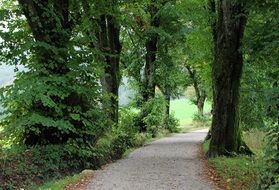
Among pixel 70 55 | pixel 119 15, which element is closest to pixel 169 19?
pixel 119 15

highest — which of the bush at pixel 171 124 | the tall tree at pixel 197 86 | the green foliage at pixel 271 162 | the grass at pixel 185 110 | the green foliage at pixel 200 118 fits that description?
the tall tree at pixel 197 86

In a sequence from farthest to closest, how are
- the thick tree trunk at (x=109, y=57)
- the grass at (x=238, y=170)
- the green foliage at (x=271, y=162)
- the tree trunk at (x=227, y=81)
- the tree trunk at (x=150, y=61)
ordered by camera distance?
the tree trunk at (x=150, y=61)
the thick tree trunk at (x=109, y=57)
the tree trunk at (x=227, y=81)
the grass at (x=238, y=170)
the green foliage at (x=271, y=162)

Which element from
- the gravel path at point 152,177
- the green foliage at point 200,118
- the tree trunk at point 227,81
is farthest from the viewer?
the green foliage at point 200,118

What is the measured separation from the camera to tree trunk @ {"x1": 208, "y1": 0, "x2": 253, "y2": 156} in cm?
1611

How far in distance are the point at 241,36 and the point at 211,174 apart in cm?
544

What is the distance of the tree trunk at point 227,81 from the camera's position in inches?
634

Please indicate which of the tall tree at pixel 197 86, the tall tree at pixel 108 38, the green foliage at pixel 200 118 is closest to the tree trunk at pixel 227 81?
the tall tree at pixel 108 38

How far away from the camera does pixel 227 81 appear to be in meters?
16.5

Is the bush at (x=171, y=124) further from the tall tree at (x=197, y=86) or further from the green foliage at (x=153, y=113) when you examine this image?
the tall tree at (x=197, y=86)

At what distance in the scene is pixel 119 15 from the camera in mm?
19500

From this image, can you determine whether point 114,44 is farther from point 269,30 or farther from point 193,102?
point 193,102

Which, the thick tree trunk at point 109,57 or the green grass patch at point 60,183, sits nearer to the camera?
the green grass patch at point 60,183

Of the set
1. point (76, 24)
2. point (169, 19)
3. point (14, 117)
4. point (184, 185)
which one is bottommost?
point (184, 185)

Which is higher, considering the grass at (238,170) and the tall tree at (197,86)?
the tall tree at (197,86)
